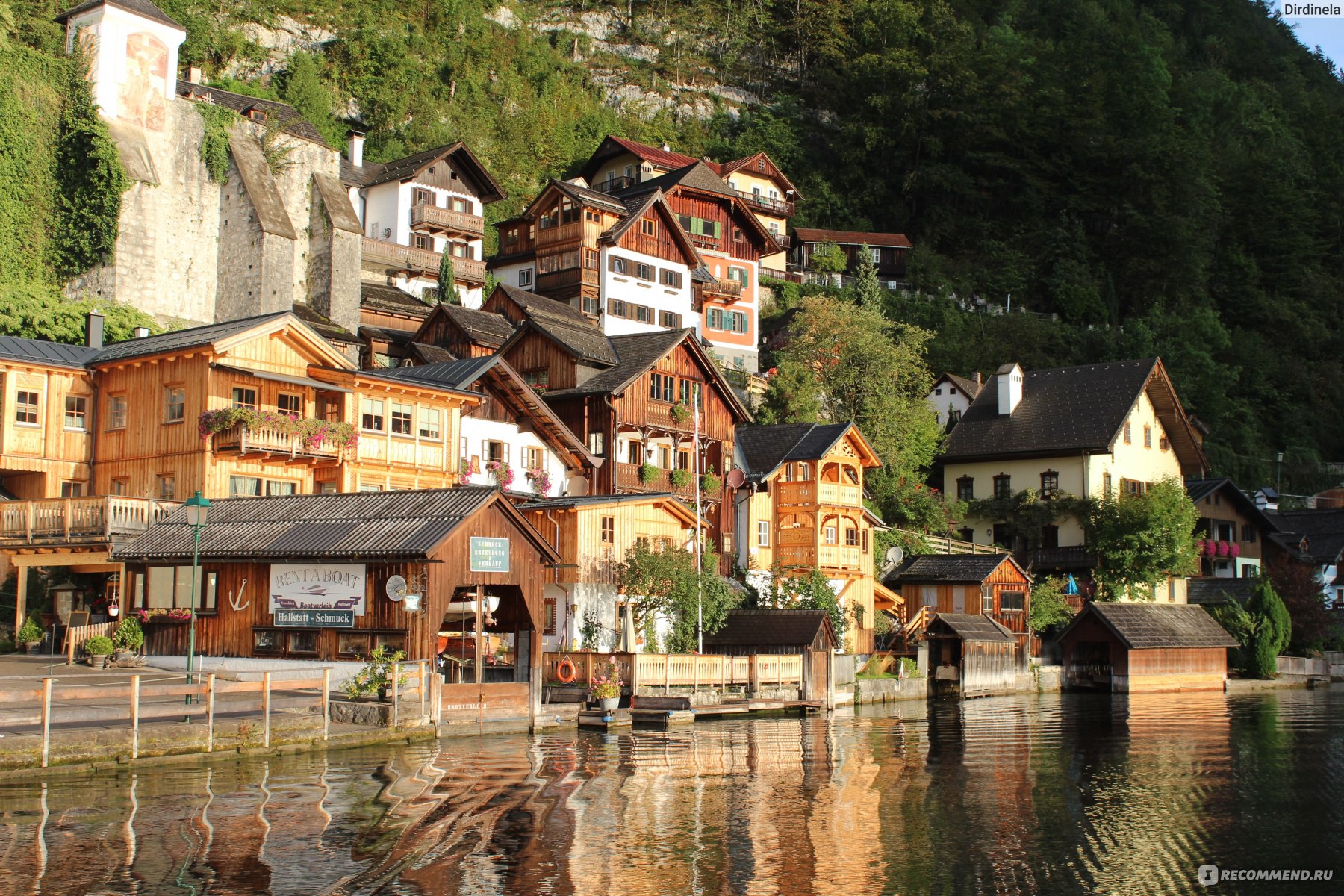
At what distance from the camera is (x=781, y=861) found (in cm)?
1977

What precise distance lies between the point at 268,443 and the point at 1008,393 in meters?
43.3

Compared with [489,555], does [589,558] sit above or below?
above

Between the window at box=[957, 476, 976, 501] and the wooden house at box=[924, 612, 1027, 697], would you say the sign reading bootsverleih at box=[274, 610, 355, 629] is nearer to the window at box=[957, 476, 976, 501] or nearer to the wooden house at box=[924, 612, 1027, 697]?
the wooden house at box=[924, 612, 1027, 697]

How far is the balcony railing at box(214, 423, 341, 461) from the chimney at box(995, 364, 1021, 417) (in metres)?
40.8

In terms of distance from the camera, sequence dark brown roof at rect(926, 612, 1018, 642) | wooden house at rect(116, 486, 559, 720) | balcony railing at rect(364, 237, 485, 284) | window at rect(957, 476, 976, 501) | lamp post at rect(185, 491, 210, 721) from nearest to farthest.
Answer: lamp post at rect(185, 491, 210, 721) → wooden house at rect(116, 486, 559, 720) → dark brown roof at rect(926, 612, 1018, 642) → window at rect(957, 476, 976, 501) → balcony railing at rect(364, 237, 485, 284)

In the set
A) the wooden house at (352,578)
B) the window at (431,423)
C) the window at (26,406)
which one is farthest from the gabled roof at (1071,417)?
the window at (26,406)

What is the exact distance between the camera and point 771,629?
4628cm

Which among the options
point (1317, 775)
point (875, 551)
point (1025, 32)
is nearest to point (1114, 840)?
point (1317, 775)

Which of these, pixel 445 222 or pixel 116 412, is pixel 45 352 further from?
pixel 445 222

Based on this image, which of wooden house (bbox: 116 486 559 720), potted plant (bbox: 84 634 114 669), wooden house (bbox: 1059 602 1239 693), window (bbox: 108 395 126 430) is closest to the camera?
wooden house (bbox: 116 486 559 720)

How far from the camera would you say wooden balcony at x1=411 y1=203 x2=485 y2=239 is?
A: 76.4m

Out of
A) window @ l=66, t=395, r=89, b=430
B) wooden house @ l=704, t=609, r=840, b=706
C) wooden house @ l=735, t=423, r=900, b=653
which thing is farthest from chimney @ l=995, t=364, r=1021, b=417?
window @ l=66, t=395, r=89, b=430

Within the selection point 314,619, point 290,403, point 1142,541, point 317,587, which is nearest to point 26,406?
point 290,403

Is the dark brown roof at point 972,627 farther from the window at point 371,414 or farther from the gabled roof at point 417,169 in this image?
the gabled roof at point 417,169
